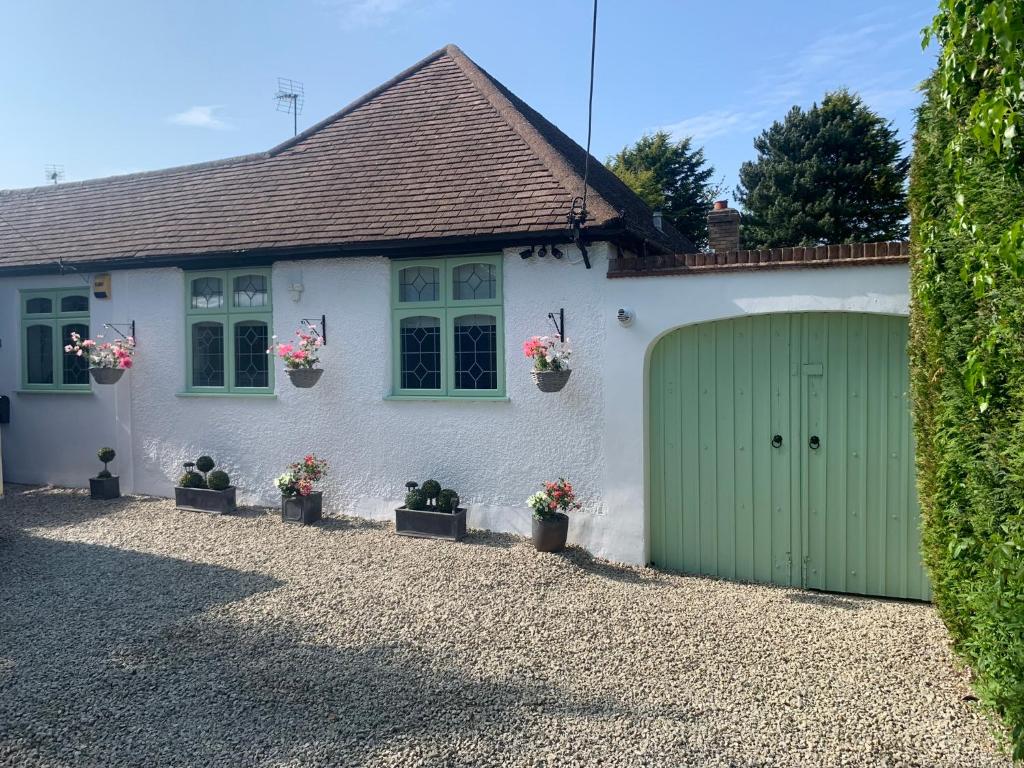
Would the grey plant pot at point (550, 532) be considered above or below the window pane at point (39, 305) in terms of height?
below

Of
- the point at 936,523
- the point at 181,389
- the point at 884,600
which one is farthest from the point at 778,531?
the point at 181,389

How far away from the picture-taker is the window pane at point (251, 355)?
8805 mm

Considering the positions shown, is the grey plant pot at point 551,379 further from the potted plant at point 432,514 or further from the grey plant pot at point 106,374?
the grey plant pot at point 106,374

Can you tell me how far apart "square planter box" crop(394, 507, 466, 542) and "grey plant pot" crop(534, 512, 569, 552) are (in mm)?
898

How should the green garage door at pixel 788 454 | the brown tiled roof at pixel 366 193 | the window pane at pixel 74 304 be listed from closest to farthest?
the green garage door at pixel 788 454 → the brown tiled roof at pixel 366 193 → the window pane at pixel 74 304

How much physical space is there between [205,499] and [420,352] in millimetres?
3310

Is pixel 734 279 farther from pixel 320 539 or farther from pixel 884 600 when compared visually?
pixel 320 539

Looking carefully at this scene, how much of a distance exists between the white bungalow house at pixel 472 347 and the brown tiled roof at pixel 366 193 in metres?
0.04

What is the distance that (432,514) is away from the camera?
7324mm

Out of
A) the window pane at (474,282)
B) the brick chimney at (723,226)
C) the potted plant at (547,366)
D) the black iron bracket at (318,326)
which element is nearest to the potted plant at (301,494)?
the black iron bracket at (318,326)

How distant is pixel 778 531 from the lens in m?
6.36

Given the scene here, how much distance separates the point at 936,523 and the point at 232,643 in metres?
4.78

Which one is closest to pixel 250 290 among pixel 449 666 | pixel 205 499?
pixel 205 499

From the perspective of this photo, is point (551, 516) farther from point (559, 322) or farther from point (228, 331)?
point (228, 331)
